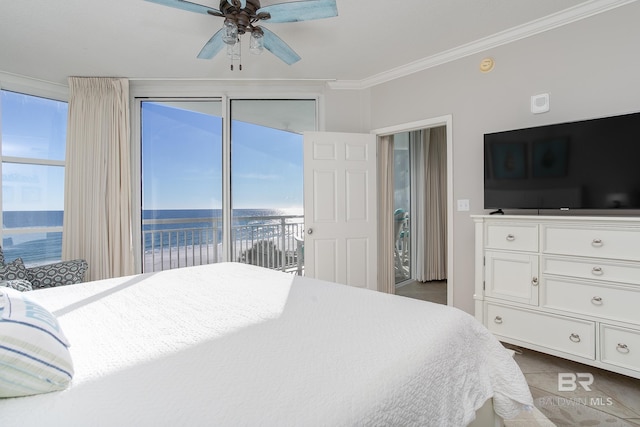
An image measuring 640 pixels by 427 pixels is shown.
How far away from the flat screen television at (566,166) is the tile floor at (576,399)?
110cm


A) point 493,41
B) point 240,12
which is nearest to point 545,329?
point 493,41

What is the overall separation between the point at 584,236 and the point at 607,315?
18.7 inches

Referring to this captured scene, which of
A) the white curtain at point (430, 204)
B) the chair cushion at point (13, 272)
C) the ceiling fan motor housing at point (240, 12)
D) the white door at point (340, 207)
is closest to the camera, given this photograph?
the ceiling fan motor housing at point (240, 12)

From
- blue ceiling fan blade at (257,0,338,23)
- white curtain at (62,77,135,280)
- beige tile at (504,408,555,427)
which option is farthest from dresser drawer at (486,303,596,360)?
white curtain at (62,77,135,280)

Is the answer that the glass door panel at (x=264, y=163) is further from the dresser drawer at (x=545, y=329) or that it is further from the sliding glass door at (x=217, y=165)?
the dresser drawer at (x=545, y=329)

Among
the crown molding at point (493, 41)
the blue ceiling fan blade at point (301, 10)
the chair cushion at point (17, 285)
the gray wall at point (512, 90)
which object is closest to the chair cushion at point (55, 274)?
the chair cushion at point (17, 285)

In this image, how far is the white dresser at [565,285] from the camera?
1830mm

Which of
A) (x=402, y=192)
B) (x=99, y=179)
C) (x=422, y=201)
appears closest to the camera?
(x=99, y=179)

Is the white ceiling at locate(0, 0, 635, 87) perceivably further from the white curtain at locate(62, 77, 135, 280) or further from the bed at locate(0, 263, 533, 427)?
the bed at locate(0, 263, 533, 427)

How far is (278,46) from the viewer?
2.26 m

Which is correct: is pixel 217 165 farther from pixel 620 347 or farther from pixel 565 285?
pixel 620 347

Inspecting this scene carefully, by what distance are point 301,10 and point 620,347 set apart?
8.85 feet

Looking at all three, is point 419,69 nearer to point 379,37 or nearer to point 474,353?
point 379,37

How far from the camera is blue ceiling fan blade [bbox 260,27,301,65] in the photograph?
2.13 meters
